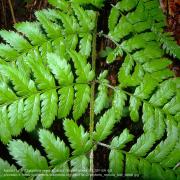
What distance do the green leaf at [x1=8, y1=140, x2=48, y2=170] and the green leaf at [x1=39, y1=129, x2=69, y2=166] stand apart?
70 millimetres

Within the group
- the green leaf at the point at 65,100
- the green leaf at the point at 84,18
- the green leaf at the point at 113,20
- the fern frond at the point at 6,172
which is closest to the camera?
the fern frond at the point at 6,172

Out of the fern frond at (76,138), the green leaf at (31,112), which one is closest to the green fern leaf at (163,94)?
the fern frond at (76,138)

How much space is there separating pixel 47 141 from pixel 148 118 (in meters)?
0.68

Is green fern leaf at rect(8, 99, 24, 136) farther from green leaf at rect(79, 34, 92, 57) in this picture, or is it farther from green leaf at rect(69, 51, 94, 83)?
green leaf at rect(79, 34, 92, 57)

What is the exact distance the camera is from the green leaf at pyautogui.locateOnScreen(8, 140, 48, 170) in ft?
5.40

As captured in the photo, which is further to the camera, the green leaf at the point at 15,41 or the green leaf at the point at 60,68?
the green leaf at the point at 15,41

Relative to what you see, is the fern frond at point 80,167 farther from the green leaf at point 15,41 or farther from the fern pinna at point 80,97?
the green leaf at point 15,41

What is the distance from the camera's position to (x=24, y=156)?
166 centimetres

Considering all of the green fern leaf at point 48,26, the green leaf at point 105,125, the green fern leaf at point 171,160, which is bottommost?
the green fern leaf at point 171,160

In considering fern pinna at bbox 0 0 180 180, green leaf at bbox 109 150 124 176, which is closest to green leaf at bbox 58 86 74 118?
fern pinna at bbox 0 0 180 180

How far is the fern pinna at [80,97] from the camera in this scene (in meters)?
1.73

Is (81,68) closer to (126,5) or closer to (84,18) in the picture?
(84,18)

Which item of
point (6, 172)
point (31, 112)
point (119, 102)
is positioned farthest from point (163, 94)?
point (6, 172)

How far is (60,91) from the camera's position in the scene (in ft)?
6.10
